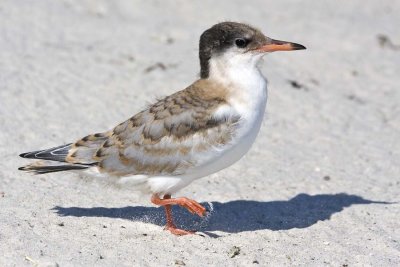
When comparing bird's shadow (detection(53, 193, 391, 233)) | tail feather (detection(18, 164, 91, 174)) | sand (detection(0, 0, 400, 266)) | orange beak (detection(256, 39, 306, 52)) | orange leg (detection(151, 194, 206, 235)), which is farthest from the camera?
bird's shadow (detection(53, 193, 391, 233))

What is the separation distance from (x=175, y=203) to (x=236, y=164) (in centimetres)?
178

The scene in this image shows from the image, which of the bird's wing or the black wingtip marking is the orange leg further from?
the black wingtip marking

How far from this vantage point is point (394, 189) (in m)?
7.37

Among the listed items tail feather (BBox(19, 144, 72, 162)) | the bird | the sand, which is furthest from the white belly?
tail feather (BBox(19, 144, 72, 162))

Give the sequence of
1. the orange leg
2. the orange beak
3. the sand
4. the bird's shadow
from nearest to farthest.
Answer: the sand
the orange leg
the orange beak
the bird's shadow

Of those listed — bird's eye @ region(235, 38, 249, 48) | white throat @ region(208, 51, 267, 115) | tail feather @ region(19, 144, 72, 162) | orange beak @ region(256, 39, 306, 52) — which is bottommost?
tail feather @ region(19, 144, 72, 162)

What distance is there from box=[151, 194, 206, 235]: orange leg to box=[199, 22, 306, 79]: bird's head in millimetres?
1010

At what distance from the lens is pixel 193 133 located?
603cm

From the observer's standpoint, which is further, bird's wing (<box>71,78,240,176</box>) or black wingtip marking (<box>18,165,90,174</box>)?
black wingtip marking (<box>18,165,90,174</box>)

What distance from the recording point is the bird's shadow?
6.45m

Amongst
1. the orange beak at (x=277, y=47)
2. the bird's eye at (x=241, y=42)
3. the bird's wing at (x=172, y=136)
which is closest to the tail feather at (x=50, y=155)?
the bird's wing at (x=172, y=136)

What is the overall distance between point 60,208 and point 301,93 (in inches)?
160

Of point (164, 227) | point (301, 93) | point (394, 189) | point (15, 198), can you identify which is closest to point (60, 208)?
point (15, 198)

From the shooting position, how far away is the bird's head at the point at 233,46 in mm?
6207
